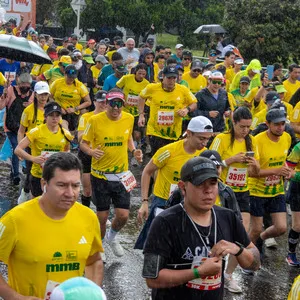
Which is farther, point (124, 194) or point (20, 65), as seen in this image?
point (20, 65)

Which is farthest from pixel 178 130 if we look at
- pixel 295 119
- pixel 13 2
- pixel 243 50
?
pixel 13 2

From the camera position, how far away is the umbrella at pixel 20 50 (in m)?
11.5

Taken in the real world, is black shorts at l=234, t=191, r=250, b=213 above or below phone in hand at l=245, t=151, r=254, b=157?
below

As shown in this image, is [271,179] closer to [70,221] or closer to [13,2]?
[70,221]

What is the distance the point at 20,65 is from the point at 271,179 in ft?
30.6

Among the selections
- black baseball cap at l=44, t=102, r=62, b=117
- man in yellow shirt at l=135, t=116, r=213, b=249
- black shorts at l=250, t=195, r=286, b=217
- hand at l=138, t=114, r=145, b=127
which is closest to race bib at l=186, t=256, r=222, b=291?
man in yellow shirt at l=135, t=116, r=213, b=249

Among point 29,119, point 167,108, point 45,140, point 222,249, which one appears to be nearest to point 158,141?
point 167,108

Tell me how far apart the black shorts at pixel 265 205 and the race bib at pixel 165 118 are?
3287 millimetres

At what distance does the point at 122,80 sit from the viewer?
14.2 m

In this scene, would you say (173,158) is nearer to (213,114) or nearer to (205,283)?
(205,283)

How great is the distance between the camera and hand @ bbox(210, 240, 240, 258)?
4.34 meters

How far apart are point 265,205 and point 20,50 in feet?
15.2

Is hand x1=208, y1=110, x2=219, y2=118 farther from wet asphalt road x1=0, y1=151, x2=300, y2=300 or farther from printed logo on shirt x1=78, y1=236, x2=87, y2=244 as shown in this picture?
printed logo on shirt x1=78, y1=236, x2=87, y2=244

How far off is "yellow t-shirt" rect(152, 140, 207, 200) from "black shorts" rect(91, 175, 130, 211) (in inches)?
39.9
